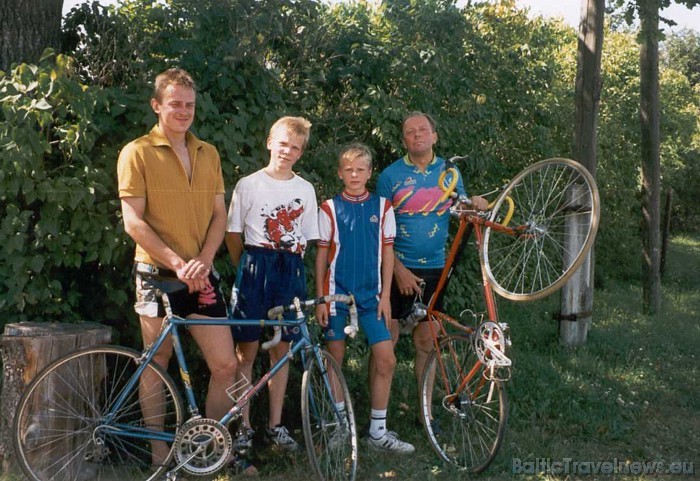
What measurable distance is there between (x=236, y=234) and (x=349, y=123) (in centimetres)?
222

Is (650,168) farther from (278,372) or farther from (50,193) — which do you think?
(50,193)

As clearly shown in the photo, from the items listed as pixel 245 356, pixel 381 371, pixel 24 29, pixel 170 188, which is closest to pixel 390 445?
pixel 381 371

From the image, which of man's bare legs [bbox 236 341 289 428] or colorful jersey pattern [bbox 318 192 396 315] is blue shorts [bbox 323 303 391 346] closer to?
colorful jersey pattern [bbox 318 192 396 315]

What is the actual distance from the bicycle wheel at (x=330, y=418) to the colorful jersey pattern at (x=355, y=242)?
1.62 ft

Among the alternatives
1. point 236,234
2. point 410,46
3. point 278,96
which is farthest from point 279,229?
point 410,46

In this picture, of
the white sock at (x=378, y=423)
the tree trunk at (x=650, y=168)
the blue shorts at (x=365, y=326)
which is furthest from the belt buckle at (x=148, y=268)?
the tree trunk at (x=650, y=168)

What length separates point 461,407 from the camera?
475cm

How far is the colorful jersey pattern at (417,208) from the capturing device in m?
4.88

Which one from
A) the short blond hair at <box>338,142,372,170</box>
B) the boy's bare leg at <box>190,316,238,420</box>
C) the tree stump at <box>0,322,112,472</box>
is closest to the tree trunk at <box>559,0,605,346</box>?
the short blond hair at <box>338,142,372,170</box>

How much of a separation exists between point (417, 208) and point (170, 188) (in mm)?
1600

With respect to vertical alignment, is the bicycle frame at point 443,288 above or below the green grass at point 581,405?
above

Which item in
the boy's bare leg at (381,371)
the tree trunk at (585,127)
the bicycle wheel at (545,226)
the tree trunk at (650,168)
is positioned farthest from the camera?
the tree trunk at (650,168)

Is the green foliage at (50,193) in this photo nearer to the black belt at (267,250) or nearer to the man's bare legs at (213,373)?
the man's bare legs at (213,373)

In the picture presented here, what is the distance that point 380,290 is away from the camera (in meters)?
4.70
